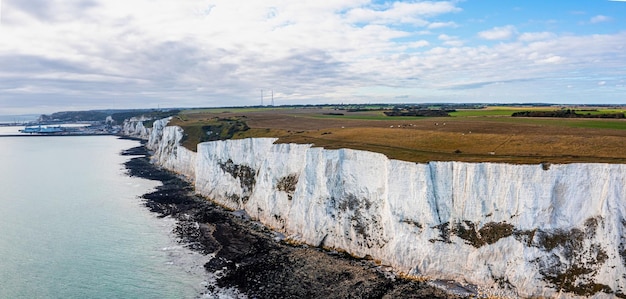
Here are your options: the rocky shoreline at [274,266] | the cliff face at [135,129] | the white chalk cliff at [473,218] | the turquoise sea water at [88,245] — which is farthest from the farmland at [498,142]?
the cliff face at [135,129]

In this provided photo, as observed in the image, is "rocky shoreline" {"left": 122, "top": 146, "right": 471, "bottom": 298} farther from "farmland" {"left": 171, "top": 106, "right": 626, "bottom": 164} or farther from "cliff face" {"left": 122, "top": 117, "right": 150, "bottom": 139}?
"cliff face" {"left": 122, "top": 117, "right": 150, "bottom": 139}

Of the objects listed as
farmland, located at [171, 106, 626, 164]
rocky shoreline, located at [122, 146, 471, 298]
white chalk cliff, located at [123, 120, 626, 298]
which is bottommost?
rocky shoreline, located at [122, 146, 471, 298]

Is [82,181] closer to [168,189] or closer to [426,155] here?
[168,189]

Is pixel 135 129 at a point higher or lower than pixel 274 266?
higher

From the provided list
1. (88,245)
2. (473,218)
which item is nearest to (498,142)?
(473,218)

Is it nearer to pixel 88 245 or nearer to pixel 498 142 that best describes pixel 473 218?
pixel 498 142

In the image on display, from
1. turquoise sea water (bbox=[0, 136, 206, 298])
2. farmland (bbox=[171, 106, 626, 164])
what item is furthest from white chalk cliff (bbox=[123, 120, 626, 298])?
turquoise sea water (bbox=[0, 136, 206, 298])
